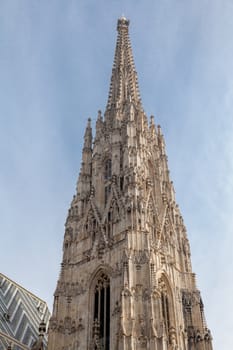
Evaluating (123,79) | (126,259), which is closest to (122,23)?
(123,79)

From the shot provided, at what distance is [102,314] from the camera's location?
2947 centimetres

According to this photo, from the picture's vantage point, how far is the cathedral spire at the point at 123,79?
149 feet

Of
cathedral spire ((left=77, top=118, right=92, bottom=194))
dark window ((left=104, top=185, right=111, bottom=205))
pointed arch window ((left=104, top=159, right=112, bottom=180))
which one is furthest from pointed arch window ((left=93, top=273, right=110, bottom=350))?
pointed arch window ((left=104, top=159, right=112, bottom=180))

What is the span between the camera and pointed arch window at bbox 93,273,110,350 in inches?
1102

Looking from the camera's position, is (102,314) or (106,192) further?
(106,192)

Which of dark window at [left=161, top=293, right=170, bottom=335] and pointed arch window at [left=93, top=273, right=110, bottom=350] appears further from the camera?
dark window at [left=161, top=293, right=170, bottom=335]

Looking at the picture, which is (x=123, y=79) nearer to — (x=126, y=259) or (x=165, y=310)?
(x=126, y=259)

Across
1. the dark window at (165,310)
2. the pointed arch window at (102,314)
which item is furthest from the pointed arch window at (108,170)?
the dark window at (165,310)

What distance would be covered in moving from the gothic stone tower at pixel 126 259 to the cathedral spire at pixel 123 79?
8.90 ft

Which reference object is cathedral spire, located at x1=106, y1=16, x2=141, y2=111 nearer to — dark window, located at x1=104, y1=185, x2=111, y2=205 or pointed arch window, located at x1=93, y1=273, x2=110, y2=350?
dark window, located at x1=104, y1=185, x2=111, y2=205

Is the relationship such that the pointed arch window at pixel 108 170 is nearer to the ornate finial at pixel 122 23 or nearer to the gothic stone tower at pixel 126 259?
the gothic stone tower at pixel 126 259

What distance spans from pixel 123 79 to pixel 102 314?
25709 millimetres

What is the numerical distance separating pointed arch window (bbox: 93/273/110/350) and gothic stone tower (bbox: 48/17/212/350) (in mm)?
58

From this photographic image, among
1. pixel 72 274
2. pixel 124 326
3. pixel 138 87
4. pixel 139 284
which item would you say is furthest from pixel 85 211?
pixel 138 87
